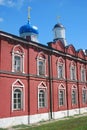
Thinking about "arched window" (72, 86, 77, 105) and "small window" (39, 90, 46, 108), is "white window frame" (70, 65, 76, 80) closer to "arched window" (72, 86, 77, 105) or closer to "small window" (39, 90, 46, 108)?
"arched window" (72, 86, 77, 105)

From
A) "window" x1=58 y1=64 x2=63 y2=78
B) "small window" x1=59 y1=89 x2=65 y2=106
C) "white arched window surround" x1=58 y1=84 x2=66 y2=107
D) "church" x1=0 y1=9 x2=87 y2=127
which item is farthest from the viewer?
"window" x1=58 y1=64 x2=63 y2=78

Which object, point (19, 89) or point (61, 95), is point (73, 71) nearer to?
point (61, 95)

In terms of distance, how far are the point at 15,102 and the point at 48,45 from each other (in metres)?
7.32

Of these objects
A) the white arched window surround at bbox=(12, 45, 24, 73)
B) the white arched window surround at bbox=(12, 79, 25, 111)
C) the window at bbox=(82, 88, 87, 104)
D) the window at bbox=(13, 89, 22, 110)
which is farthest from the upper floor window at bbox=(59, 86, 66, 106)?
the white arched window surround at bbox=(12, 45, 24, 73)

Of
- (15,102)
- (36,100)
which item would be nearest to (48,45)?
(36,100)

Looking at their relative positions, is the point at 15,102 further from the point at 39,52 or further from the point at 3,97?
the point at 39,52

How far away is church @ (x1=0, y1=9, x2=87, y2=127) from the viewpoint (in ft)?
55.4

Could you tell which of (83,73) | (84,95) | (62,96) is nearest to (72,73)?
(83,73)

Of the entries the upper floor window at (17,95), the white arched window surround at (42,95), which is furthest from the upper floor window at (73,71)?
the upper floor window at (17,95)

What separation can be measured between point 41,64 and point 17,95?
441 cm

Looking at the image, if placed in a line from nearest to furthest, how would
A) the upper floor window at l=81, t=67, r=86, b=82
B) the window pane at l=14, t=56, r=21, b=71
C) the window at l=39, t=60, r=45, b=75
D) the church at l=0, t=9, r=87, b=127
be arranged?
1. the church at l=0, t=9, r=87, b=127
2. the window pane at l=14, t=56, r=21, b=71
3. the window at l=39, t=60, r=45, b=75
4. the upper floor window at l=81, t=67, r=86, b=82

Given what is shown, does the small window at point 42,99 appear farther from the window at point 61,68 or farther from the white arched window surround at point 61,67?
the window at point 61,68

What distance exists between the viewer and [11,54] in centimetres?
1753

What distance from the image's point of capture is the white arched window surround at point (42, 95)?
65.3 ft
